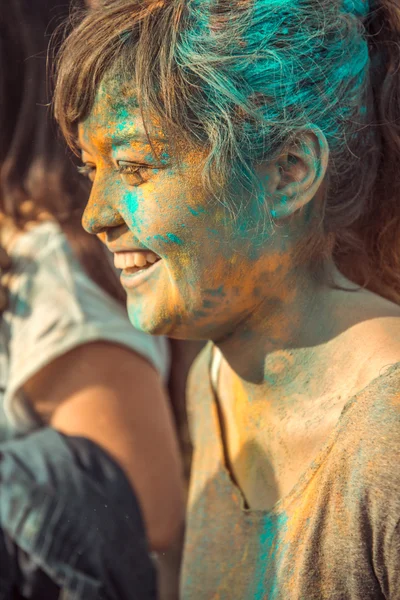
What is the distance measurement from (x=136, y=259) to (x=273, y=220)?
8.6 inches

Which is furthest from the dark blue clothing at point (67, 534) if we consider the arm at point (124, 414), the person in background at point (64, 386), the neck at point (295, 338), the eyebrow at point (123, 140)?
the eyebrow at point (123, 140)

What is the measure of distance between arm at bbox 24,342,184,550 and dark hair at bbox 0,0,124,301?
23 centimetres

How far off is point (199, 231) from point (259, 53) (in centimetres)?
26

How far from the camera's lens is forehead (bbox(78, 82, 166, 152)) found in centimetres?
111

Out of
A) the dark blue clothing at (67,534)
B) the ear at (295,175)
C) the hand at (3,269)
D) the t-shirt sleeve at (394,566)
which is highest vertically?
the ear at (295,175)

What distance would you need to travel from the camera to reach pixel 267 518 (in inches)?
48.6

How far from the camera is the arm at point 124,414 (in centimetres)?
204

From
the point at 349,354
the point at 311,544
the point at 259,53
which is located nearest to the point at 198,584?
the point at 311,544

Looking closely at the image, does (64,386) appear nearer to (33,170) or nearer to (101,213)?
(33,170)

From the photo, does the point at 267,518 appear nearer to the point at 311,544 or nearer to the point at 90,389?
the point at 311,544

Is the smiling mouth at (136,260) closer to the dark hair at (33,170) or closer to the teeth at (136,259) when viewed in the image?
the teeth at (136,259)

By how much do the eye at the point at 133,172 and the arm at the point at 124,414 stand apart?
3.29ft

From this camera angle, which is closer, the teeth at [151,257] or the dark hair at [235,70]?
the dark hair at [235,70]

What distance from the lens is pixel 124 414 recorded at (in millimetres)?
2064
